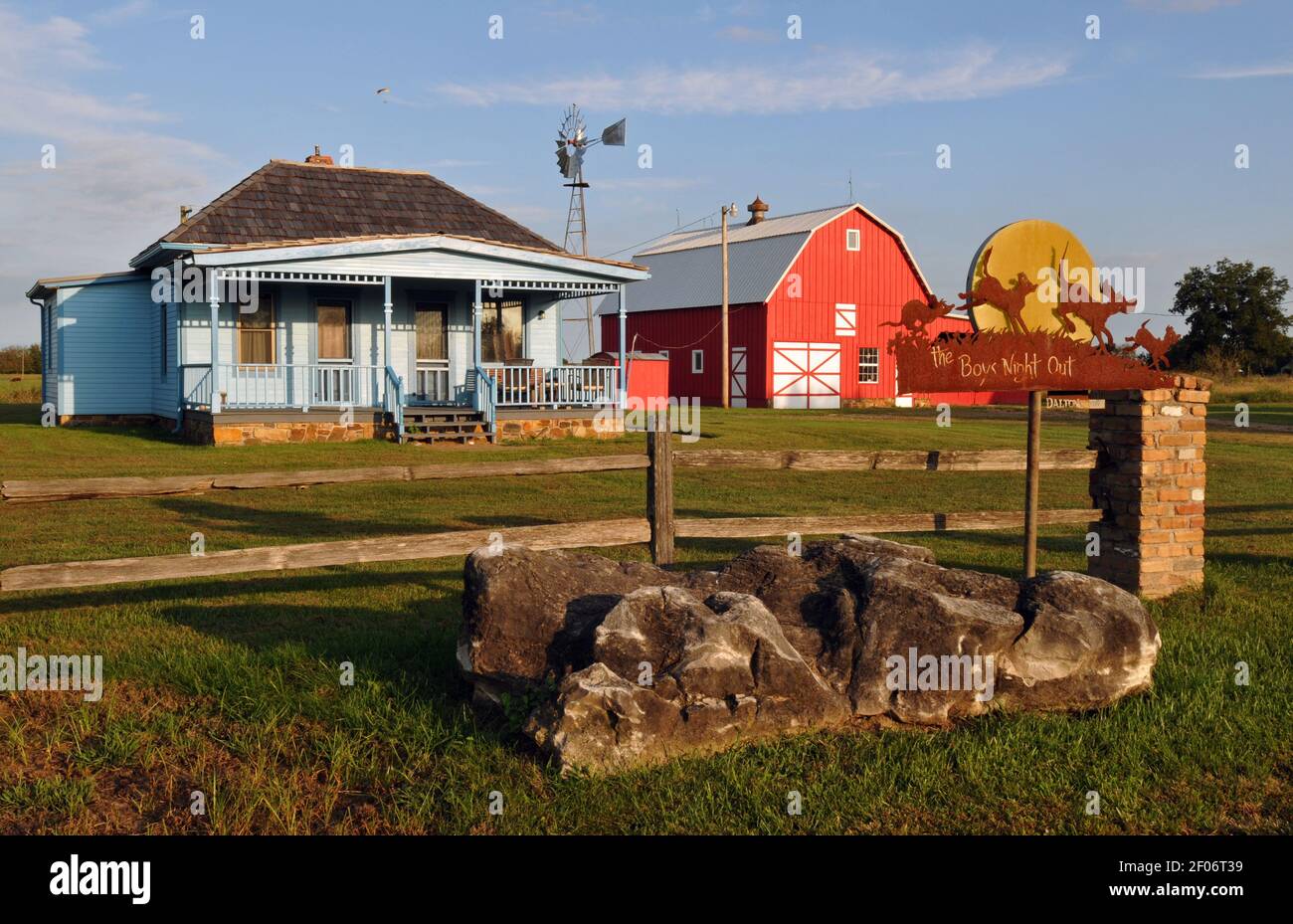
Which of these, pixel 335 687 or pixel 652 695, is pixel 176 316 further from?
pixel 652 695

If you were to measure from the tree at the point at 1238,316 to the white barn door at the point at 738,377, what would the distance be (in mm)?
37366

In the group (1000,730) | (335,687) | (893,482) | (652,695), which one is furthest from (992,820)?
(893,482)

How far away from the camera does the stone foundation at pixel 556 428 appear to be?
22.1 m

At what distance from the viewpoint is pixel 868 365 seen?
129 feet

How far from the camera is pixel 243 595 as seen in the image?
8.54 meters

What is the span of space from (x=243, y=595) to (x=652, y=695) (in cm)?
473

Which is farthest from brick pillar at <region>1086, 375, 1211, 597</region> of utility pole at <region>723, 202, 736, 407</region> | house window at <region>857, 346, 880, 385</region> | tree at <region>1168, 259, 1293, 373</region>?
tree at <region>1168, 259, 1293, 373</region>

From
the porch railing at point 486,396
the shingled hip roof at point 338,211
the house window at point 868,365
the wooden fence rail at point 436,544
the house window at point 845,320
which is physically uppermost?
the shingled hip roof at point 338,211

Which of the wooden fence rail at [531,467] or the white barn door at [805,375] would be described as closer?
the wooden fence rail at [531,467]

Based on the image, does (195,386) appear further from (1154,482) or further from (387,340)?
(1154,482)

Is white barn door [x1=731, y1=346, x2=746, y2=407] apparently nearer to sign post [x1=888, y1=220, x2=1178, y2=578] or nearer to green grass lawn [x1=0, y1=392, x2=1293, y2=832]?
green grass lawn [x1=0, y1=392, x2=1293, y2=832]

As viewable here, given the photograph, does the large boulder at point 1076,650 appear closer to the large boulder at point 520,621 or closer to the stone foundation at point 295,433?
the large boulder at point 520,621

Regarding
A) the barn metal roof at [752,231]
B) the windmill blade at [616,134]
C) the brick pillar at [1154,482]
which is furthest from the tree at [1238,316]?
the brick pillar at [1154,482]
